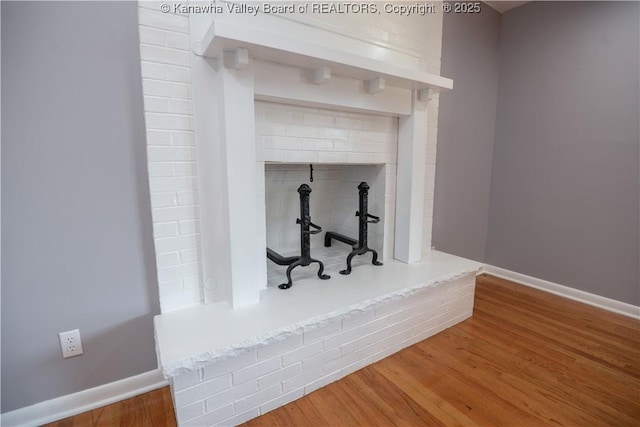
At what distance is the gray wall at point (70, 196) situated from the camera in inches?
46.6

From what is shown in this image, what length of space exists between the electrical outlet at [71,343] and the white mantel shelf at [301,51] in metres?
1.35

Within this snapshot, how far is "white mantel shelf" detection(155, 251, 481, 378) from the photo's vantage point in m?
1.17

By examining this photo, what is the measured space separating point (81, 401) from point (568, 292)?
334 cm

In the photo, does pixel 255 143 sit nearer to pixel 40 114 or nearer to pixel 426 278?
pixel 40 114

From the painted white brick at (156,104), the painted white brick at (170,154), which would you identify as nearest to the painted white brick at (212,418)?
the painted white brick at (170,154)

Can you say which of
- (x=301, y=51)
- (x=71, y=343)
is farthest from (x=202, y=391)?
(x=301, y=51)

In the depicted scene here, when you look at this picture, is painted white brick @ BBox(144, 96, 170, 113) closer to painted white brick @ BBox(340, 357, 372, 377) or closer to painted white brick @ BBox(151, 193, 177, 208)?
painted white brick @ BBox(151, 193, 177, 208)

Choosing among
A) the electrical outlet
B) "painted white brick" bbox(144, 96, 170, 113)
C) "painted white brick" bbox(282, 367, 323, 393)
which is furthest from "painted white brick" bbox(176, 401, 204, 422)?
"painted white brick" bbox(144, 96, 170, 113)

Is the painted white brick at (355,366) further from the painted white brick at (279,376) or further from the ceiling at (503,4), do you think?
the ceiling at (503,4)

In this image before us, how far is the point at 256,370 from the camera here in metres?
1.32

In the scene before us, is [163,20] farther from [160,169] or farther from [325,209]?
[325,209]

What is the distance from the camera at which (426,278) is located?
187cm

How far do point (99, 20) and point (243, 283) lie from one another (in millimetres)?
1263

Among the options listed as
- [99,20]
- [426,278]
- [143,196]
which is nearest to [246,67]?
[99,20]
